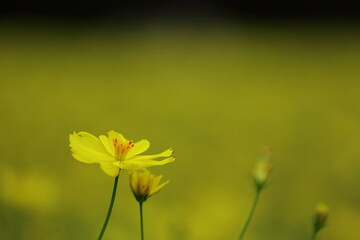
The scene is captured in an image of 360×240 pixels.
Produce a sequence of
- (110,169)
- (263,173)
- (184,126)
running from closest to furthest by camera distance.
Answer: (110,169) → (263,173) → (184,126)

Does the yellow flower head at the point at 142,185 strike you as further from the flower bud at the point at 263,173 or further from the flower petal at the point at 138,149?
the flower bud at the point at 263,173

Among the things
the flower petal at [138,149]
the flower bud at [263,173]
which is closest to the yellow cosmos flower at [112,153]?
the flower petal at [138,149]

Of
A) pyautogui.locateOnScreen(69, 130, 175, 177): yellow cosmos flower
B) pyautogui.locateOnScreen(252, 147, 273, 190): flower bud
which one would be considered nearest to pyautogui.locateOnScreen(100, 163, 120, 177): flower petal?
pyautogui.locateOnScreen(69, 130, 175, 177): yellow cosmos flower

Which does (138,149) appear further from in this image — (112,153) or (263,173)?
(263,173)

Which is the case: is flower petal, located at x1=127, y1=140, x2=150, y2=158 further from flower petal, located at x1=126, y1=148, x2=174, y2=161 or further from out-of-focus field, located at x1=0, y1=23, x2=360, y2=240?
out-of-focus field, located at x1=0, y1=23, x2=360, y2=240

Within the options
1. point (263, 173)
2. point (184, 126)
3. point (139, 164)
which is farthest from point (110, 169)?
point (184, 126)

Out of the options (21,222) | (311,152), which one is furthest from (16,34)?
(21,222)

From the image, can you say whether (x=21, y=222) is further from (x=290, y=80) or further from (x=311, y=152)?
(x=290, y=80)
